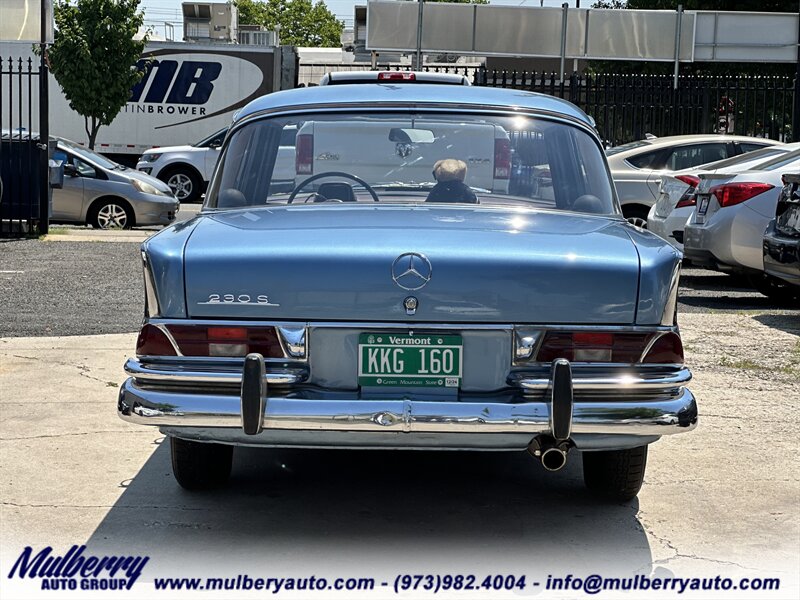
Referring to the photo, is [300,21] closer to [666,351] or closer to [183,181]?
[183,181]

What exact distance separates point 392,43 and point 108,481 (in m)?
19.3

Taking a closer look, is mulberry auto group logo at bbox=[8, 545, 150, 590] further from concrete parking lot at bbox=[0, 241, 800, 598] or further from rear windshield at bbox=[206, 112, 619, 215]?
rear windshield at bbox=[206, 112, 619, 215]

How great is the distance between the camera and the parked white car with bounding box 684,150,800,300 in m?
11.2

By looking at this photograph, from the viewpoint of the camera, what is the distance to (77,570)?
441 centimetres

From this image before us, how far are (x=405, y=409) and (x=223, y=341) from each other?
694 millimetres

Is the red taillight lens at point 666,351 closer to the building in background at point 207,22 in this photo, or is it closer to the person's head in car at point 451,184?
the person's head in car at point 451,184

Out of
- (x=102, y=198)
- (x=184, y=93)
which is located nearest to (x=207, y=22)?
(x=184, y=93)

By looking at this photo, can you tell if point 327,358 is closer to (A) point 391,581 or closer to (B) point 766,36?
(A) point 391,581

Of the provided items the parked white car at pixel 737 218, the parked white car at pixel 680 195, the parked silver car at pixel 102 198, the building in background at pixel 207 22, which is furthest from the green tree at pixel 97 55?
the parked white car at pixel 737 218

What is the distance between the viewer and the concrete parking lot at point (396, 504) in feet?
14.9

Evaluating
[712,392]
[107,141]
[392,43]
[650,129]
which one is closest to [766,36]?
[650,129]

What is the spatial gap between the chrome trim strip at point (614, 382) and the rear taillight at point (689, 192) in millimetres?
8473

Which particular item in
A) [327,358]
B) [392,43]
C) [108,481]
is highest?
[392,43]

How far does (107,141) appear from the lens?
30.2 m
